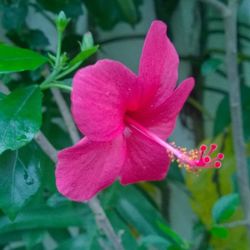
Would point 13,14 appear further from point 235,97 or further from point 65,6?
point 235,97

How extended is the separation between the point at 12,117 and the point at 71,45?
2.33 ft

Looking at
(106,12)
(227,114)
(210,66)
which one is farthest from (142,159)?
(227,114)

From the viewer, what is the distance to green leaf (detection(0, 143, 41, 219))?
0.61m

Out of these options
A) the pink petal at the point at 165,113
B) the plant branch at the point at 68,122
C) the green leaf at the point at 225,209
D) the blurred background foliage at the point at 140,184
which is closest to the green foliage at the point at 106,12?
the blurred background foliage at the point at 140,184

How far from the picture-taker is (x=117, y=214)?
1.19 meters

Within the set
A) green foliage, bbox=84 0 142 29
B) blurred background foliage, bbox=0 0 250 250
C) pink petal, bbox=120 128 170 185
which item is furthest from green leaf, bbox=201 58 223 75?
pink petal, bbox=120 128 170 185

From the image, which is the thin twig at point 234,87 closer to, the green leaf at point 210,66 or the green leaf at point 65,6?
the green leaf at point 210,66

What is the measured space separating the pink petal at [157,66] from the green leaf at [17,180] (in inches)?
5.8

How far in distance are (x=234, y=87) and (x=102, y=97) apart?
656 mm

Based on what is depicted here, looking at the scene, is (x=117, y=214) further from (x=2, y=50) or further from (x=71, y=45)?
(x=2, y=50)

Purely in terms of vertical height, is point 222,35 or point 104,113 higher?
point 104,113

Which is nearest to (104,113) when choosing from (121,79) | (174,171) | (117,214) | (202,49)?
(121,79)

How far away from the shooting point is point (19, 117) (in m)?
0.58

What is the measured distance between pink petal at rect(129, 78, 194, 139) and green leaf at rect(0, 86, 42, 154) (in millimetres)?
96
